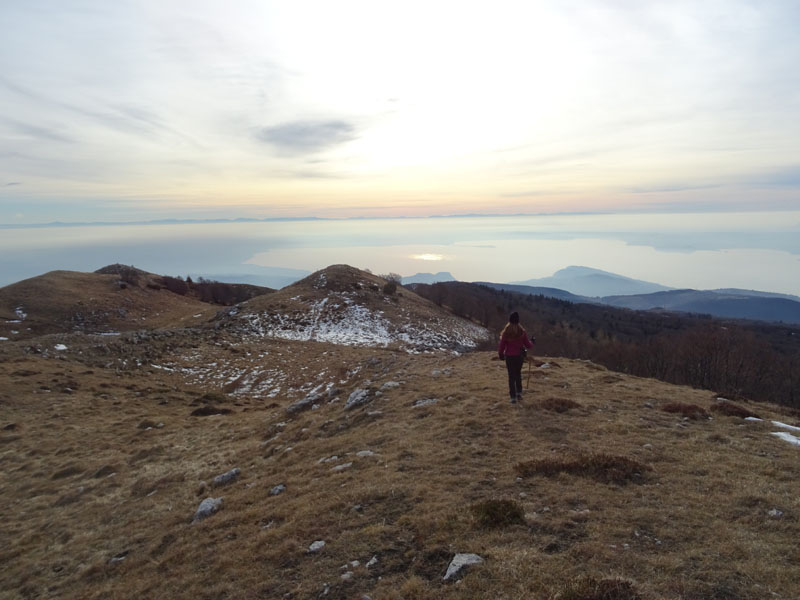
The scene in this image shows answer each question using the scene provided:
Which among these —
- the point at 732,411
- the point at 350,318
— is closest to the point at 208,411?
the point at 732,411

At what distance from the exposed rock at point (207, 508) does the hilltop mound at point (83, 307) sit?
4344cm

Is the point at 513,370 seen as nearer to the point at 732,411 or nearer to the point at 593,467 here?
the point at 593,467

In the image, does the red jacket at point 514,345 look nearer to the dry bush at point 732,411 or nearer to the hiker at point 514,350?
the hiker at point 514,350

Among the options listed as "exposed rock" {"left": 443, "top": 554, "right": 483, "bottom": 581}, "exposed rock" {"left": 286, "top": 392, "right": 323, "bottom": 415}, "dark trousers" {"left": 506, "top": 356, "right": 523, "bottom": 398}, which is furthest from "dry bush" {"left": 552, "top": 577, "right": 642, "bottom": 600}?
"exposed rock" {"left": 286, "top": 392, "right": 323, "bottom": 415}

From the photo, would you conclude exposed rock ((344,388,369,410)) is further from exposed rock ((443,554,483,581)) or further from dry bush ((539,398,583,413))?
exposed rock ((443,554,483,581))

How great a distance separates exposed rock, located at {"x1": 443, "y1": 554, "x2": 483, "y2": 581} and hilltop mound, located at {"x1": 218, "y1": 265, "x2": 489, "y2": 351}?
1397 inches

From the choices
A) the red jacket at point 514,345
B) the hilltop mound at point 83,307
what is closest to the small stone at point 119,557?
the red jacket at point 514,345

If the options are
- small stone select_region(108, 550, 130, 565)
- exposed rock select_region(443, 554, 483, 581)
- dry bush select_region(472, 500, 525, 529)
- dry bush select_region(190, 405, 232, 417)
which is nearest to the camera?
exposed rock select_region(443, 554, 483, 581)

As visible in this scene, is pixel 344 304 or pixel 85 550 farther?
pixel 344 304

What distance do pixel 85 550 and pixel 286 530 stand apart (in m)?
6.58

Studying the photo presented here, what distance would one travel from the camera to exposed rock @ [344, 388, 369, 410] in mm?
17016

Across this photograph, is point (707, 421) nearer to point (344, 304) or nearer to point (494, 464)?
point (494, 464)

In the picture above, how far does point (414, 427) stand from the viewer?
13359 millimetres

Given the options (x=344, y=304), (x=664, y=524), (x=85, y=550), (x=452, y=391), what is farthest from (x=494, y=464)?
(x=344, y=304)
